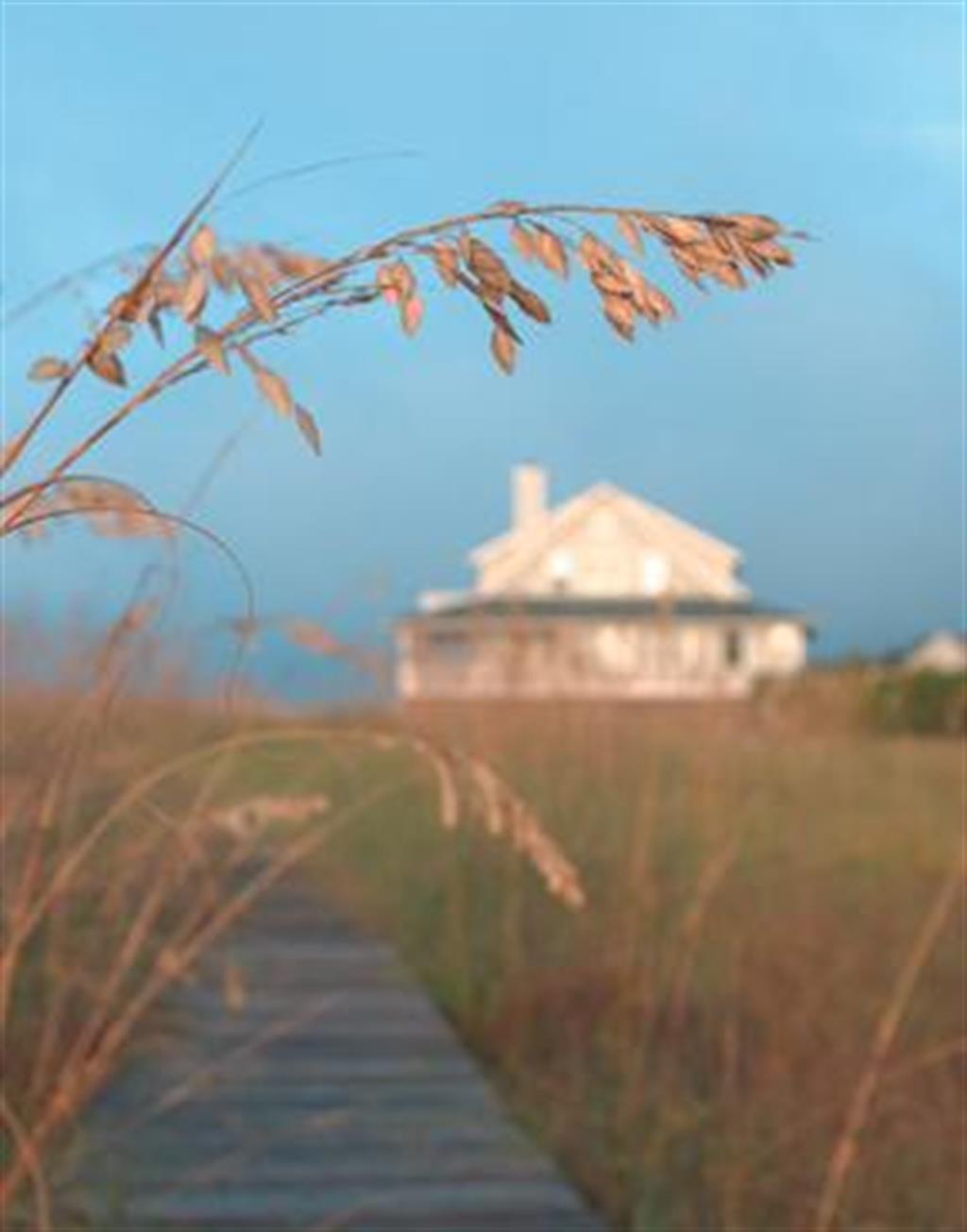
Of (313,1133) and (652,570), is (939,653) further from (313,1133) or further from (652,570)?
(313,1133)

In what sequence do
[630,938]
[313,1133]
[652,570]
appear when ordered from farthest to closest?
[652,570] < [630,938] < [313,1133]

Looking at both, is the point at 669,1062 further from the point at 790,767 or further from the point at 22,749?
the point at 790,767

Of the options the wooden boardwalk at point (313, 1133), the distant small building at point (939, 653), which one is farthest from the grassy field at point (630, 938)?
the distant small building at point (939, 653)

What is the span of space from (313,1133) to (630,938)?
66.0 inches

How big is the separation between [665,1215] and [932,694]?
24.0m

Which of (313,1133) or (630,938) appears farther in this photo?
(630,938)

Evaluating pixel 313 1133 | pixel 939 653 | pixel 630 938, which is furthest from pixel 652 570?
pixel 313 1133

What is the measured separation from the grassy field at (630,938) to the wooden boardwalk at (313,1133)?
0.18 meters

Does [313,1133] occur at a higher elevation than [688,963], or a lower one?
lower

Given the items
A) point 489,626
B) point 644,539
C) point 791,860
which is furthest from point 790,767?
point 644,539

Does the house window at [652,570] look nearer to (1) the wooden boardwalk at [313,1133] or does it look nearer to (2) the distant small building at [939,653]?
(2) the distant small building at [939,653]

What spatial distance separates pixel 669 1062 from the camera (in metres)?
5.70

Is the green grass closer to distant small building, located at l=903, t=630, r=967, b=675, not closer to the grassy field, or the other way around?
the grassy field

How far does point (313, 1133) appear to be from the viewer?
4422mm
